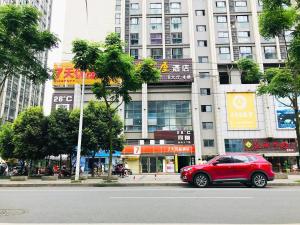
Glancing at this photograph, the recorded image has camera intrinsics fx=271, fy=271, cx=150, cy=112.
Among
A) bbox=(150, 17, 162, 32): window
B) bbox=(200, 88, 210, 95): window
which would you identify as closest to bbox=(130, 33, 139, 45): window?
bbox=(150, 17, 162, 32): window

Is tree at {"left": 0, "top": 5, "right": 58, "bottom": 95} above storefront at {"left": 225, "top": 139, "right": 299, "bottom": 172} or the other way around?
above

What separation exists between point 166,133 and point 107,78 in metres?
21.3

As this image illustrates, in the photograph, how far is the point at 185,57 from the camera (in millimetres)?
41625

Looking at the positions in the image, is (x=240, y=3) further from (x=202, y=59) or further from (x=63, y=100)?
(x=63, y=100)

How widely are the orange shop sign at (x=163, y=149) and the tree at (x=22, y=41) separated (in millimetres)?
25220

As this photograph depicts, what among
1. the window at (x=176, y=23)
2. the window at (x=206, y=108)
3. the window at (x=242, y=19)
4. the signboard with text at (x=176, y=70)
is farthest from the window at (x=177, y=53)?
the window at (x=242, y=19)

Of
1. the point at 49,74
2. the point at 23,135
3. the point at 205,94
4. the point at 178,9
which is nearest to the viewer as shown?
the point at 49,74

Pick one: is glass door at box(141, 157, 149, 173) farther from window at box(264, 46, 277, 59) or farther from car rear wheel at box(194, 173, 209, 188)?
car rear wheel at box(194, 173, 209, 188)

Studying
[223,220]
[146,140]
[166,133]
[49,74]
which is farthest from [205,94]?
[223,220]

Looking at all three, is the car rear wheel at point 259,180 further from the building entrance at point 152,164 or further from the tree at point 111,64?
the building entrance at point 152,164

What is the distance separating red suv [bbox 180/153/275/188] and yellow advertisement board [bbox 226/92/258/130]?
25.5 meters

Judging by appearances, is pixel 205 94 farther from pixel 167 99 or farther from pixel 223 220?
pixel 223 220

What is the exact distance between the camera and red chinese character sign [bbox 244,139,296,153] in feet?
118

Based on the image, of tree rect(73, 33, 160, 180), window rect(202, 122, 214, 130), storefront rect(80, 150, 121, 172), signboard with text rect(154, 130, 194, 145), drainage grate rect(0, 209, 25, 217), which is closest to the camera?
drainage grate rect(0, 209, 25, 217)
